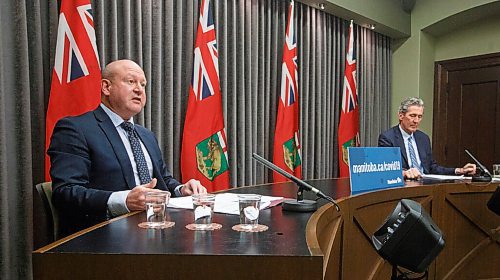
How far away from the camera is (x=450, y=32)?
5.17m

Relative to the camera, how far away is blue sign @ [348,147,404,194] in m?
2.04

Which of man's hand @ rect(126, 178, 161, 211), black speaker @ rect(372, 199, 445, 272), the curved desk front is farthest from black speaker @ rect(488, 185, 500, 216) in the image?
man's hand @ rect(126, 178, 161, 211)

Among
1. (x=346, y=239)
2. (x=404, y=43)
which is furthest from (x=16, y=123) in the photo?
(x=404, y=43)

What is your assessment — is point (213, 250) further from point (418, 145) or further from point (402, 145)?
point (418, 145)

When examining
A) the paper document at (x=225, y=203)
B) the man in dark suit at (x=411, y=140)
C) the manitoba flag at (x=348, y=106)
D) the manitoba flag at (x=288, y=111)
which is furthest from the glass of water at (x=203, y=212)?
the manitoba flag at (x=348, y=106)

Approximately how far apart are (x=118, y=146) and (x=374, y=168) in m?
1.25

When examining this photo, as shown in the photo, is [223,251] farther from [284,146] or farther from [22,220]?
[284,146]

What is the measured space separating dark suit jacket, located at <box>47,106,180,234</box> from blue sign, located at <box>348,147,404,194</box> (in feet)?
3.31

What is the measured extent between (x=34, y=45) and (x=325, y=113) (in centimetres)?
281

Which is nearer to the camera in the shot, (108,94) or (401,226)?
(401,226)

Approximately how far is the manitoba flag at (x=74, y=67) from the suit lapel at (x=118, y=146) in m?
0.58

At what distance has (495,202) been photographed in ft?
8.09

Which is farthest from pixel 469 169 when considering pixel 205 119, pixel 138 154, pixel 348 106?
pixel 138 154

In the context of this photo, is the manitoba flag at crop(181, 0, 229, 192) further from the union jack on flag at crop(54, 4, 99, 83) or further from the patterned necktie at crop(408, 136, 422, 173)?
the patterned necktie at crop(408, 136, 422, 173)
